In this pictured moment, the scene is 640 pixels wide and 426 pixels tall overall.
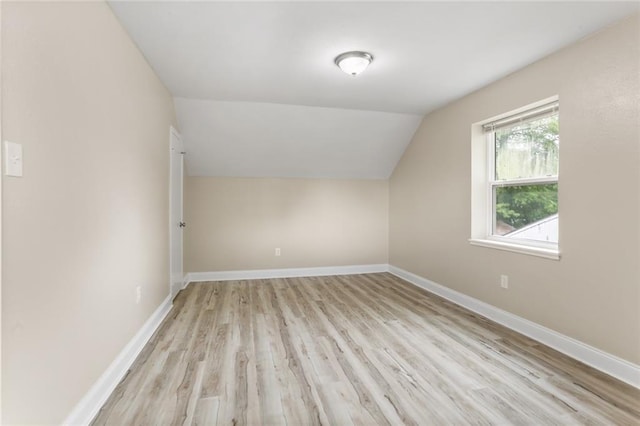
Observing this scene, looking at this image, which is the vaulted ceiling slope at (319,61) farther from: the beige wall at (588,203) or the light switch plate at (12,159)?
the light switch plate at (12,159)

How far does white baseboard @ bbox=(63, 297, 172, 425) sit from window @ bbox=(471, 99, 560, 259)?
3.15 metres

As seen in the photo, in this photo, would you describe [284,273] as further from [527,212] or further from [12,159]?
[12,159]

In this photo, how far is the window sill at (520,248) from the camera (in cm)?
247

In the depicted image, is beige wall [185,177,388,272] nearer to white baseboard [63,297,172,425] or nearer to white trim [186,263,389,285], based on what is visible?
white trim [186,263,389,285]

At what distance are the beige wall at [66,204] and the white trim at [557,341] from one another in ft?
10.1

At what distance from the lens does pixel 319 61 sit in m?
2.54

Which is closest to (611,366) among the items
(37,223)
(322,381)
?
(322,381)

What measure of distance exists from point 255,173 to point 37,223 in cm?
342

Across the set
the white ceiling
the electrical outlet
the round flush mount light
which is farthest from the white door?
the electrical outlet

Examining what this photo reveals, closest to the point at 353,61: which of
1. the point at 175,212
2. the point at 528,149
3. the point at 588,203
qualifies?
the point at 528,149

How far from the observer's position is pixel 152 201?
107 inches

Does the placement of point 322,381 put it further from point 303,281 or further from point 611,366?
point 303,281

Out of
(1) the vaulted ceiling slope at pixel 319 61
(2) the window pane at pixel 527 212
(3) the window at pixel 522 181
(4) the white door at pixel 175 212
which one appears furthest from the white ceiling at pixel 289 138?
(2) the window pane at pixel 527 212

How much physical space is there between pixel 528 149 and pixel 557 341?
5.31ft
